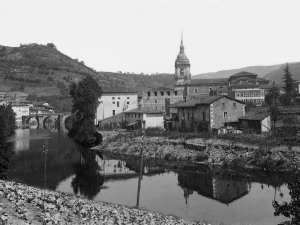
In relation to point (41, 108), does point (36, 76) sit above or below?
above

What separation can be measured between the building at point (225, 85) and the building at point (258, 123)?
17.8 meters

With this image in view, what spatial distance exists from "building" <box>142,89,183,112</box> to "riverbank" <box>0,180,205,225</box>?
2297 inches

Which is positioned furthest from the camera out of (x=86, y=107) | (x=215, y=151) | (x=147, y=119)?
(x=86, y=107)

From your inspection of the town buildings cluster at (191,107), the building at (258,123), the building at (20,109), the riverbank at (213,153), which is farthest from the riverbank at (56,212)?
the building at (20,109)

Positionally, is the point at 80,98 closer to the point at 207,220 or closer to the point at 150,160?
the point at 150,160

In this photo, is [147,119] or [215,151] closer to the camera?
[215,151]

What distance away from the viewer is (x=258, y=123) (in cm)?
4147

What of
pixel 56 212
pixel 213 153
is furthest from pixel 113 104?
pixel 56 212

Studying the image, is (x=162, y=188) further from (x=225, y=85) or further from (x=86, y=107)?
(x=225, y=85)

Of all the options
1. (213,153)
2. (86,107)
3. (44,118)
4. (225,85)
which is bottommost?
(213,153)

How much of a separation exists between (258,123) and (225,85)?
41.5m

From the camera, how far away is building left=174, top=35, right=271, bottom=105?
69.7 metres

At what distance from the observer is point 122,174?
33156 mm

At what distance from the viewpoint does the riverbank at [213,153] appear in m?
31.0
